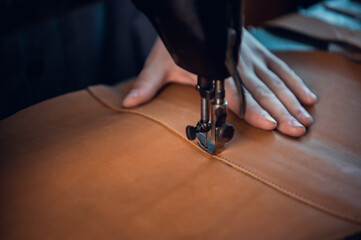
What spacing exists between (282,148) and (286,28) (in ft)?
1.95

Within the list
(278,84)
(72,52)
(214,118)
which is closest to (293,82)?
(278,84)

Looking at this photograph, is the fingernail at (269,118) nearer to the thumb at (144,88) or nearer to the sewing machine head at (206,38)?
the sewing machine head at (206,38)

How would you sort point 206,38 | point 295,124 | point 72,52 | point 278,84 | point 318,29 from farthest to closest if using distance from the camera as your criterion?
point 72,52, point 318,29, point 278,84, point 295,124, point 206,38

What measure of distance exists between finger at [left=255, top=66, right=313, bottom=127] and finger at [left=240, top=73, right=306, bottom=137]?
1.0 inches

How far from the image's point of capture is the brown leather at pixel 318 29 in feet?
3.43

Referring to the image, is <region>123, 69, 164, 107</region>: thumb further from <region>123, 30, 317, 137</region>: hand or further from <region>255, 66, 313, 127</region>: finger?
<region>255, 66, 313, 127</region>: finger

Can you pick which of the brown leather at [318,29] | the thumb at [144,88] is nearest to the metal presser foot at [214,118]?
the thumb at [144,88]

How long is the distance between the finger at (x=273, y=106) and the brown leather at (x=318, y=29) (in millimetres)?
356

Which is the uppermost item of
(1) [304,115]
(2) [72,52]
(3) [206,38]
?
(3) [206,38]

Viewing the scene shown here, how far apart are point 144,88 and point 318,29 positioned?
22.7 inches

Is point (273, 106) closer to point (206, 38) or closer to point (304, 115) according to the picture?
point (304, 115)

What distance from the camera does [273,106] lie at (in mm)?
784

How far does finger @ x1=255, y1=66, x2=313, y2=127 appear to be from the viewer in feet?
2.57

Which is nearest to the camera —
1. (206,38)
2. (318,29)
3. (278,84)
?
(206,38)
